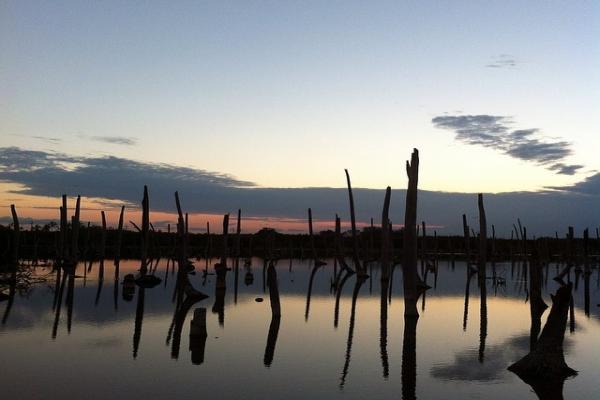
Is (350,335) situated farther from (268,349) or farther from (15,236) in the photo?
(15,236)

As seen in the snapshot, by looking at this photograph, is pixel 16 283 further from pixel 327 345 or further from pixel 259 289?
pixel 327 345

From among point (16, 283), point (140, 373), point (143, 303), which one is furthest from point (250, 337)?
point (16, 283)

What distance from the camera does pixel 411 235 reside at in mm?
16750

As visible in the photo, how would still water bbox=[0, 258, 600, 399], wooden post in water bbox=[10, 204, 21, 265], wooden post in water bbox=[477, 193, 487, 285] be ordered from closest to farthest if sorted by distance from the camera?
still water bbox=[0, 258, 600, 399] < wooden post in water bbox=[10, 204, 21, 265] < wooden post in water bbox=[477, 193, 487, 285]

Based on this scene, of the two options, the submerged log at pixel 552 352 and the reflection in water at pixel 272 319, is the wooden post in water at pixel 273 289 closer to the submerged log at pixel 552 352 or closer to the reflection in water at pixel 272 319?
the reflection in water at pixel 272 319

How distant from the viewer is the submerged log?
35.0ft

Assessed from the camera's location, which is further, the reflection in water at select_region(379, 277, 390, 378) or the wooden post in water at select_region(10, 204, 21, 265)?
the wooden post in water at select_region(10, 204, 21, 265)

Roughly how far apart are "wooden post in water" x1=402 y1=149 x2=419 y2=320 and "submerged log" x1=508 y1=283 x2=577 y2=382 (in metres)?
5.15

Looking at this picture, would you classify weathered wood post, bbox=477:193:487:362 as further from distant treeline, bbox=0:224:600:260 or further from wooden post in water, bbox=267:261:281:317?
distant treeline, bbox=0:224:600:260

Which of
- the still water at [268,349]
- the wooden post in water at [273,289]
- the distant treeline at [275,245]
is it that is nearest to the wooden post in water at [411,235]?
the still water at [268,349]

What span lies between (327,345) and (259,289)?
14259mm

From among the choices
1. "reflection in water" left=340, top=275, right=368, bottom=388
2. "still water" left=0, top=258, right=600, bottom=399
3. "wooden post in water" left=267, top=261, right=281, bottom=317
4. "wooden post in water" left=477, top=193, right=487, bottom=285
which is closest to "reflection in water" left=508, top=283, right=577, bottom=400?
"still water" left=0, top=258, right=600, bottom=399

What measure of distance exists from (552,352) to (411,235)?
609 cm

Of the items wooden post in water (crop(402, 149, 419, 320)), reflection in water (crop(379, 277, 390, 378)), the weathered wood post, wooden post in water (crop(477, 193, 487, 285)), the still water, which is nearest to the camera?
the still water
